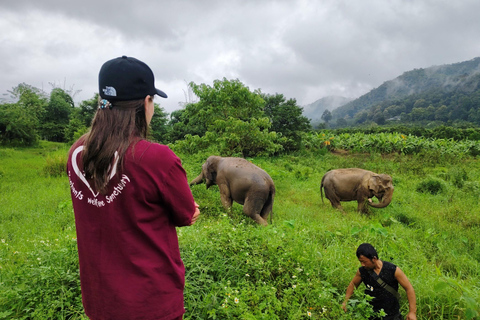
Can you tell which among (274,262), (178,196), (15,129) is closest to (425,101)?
(15,129)

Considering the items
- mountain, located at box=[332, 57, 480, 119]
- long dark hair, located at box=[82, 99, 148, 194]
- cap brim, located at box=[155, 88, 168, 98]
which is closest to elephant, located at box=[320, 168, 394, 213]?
cap brim, located at box=[155, 88, 168, 98]

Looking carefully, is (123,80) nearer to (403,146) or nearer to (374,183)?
(374,183)

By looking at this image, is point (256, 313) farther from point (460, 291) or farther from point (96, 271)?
point (460, 291)

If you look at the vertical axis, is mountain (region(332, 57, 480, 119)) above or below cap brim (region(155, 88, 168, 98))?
above

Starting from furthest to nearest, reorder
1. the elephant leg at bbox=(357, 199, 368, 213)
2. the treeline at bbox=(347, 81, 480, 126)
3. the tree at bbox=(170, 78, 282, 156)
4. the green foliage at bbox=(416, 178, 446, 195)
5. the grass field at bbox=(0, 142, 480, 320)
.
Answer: the treeline at bbox=(347, 81, 480, 126) → the tree at bbox=(170, 78, 282, 156) → the green foliage at bbox=(416, 178, 446, 195) → the elephant leg at bbox=(357, 199, 368, 213) → the grass field at bbox=(0, 142, 480, 320)

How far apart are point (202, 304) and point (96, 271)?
145 centimetres

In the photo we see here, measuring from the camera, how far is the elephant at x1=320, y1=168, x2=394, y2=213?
7.38 m

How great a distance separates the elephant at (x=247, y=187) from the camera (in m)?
5.78

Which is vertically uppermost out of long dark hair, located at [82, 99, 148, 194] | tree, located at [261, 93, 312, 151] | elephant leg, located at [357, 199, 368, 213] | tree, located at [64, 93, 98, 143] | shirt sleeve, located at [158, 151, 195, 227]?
tree, located at [64, 93, 98, 143]

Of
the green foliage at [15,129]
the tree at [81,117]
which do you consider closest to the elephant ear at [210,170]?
the green foliage at [15,129]

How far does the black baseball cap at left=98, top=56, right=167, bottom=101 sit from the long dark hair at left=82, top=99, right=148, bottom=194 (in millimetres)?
38

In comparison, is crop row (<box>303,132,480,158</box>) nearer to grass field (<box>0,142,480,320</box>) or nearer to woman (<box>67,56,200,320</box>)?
grass field (<box>0,142,480,320</box>)

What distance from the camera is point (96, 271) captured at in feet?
4.68

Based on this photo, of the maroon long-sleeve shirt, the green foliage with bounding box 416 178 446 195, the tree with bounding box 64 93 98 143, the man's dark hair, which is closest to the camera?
the maroon long-sleeve shirt
